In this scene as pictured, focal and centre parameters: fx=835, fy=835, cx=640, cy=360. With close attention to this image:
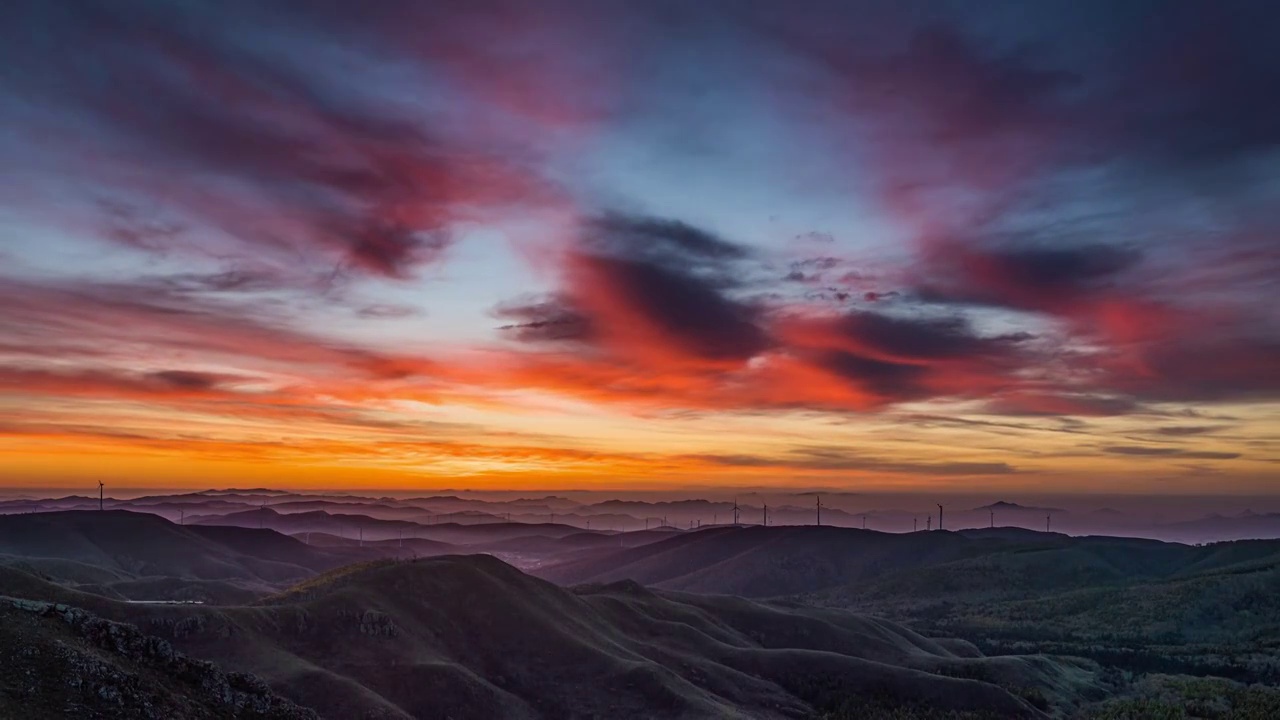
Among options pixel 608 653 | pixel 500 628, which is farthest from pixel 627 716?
pixel 500 628

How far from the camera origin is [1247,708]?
373ft

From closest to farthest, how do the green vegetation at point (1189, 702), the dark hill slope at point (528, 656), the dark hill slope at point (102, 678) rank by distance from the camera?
the dark hill slope at point (102, 678), the dark hill slope at point (528, 656), the green vegetation at point (1189, 702)

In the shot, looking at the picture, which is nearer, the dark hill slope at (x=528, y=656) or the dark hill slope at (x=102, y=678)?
the dark hill slope at (x=102, y=678)

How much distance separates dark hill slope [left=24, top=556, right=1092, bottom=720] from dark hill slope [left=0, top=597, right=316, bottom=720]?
35.8m

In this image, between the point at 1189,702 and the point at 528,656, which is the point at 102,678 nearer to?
the point at 528,656

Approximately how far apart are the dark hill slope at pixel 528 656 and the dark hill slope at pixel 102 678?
35.8 m

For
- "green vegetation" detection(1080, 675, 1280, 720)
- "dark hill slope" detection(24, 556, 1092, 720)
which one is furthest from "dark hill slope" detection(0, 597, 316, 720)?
Result: "green vegetation" detection(1080, 675, 1280, 720)

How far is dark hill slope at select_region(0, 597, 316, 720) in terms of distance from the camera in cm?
3591

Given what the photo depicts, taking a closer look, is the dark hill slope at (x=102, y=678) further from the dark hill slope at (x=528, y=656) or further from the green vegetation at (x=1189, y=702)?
the green vegetation at (x=1189, y=702)

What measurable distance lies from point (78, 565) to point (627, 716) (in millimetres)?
167852

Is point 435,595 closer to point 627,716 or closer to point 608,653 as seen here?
point 608,653

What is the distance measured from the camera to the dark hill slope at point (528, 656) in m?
89.4

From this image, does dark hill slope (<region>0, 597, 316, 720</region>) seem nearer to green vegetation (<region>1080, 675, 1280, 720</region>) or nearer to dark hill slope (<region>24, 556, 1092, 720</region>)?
dark hill slope (<region>24, 556, 1092, 720</region>)

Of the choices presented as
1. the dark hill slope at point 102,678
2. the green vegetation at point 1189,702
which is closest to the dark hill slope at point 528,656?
the green vegetation at point 1189,702
